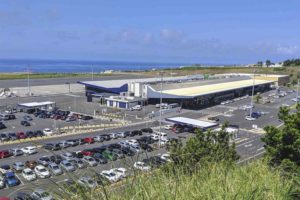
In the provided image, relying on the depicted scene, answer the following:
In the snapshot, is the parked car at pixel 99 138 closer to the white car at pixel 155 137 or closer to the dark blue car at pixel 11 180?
the white car at pixel 155 137

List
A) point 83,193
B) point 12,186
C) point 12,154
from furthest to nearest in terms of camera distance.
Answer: point 12,154 → point 12,186 → point 83,193

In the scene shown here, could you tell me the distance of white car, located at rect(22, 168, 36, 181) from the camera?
81.8 ft

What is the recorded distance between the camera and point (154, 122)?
50656 millimetres

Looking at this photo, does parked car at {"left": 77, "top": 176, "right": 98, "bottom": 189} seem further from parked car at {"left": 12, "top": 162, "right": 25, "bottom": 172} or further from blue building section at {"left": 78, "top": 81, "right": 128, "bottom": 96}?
blue building section at {"left": 78, "top": 81, "right": 128, "bottom": 96}

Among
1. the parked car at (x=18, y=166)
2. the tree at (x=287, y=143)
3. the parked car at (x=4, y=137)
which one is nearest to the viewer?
the tree at (x=287, y=143)

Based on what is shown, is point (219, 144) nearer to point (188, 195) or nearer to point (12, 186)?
point (12, 186)

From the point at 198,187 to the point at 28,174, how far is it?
74.4ft

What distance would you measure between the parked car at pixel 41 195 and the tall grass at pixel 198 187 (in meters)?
0.46

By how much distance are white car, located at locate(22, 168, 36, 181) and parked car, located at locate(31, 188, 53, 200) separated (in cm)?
2102

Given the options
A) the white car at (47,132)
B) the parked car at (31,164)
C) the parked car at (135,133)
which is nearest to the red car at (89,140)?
the parked car at (135,133)

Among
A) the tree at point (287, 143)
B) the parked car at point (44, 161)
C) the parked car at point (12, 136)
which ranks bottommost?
the parked car at point (12, 136)

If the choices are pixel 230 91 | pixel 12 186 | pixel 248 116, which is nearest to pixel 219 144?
pixel 12 186

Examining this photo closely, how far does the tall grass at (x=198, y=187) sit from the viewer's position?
16.0 ft

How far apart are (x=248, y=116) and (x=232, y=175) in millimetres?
53991
